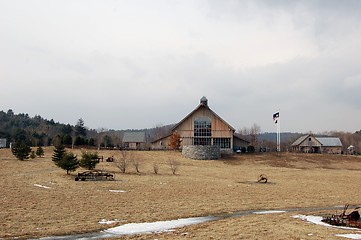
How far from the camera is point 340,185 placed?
137 ft

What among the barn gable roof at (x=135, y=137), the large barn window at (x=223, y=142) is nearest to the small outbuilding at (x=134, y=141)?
the barn gable roof at (x=135, y=137)

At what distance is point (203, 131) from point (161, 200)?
1900 inches

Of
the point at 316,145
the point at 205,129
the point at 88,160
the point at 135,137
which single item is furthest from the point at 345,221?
the point at 316,145

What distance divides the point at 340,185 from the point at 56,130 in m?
101

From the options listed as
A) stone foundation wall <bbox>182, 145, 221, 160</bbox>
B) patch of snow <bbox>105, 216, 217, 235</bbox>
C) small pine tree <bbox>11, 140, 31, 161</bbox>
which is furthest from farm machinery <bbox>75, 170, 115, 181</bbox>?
stone foundation wall <bbox>182, 145, 221, 160</bbox>

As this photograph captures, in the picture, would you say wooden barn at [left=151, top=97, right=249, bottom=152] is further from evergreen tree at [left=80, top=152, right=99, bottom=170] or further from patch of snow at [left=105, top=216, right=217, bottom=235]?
patch of snow at [left=105, top=216, right=217, bottom=235]

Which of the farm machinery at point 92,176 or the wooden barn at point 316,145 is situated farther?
the wooden barn at point 316,145

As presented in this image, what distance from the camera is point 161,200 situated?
2820cm

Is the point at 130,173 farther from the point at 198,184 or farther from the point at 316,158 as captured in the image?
the point at 316,158

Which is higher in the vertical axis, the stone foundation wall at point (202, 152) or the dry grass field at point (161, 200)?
the stone foundation wall at point (202, 152)

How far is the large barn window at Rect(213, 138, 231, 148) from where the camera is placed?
247ft

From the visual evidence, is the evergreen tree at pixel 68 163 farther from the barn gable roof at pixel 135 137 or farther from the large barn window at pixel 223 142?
the barn gable roof at pixel 135 137

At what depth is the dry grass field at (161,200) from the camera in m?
18.3

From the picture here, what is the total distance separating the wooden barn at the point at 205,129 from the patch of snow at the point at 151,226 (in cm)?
5397
